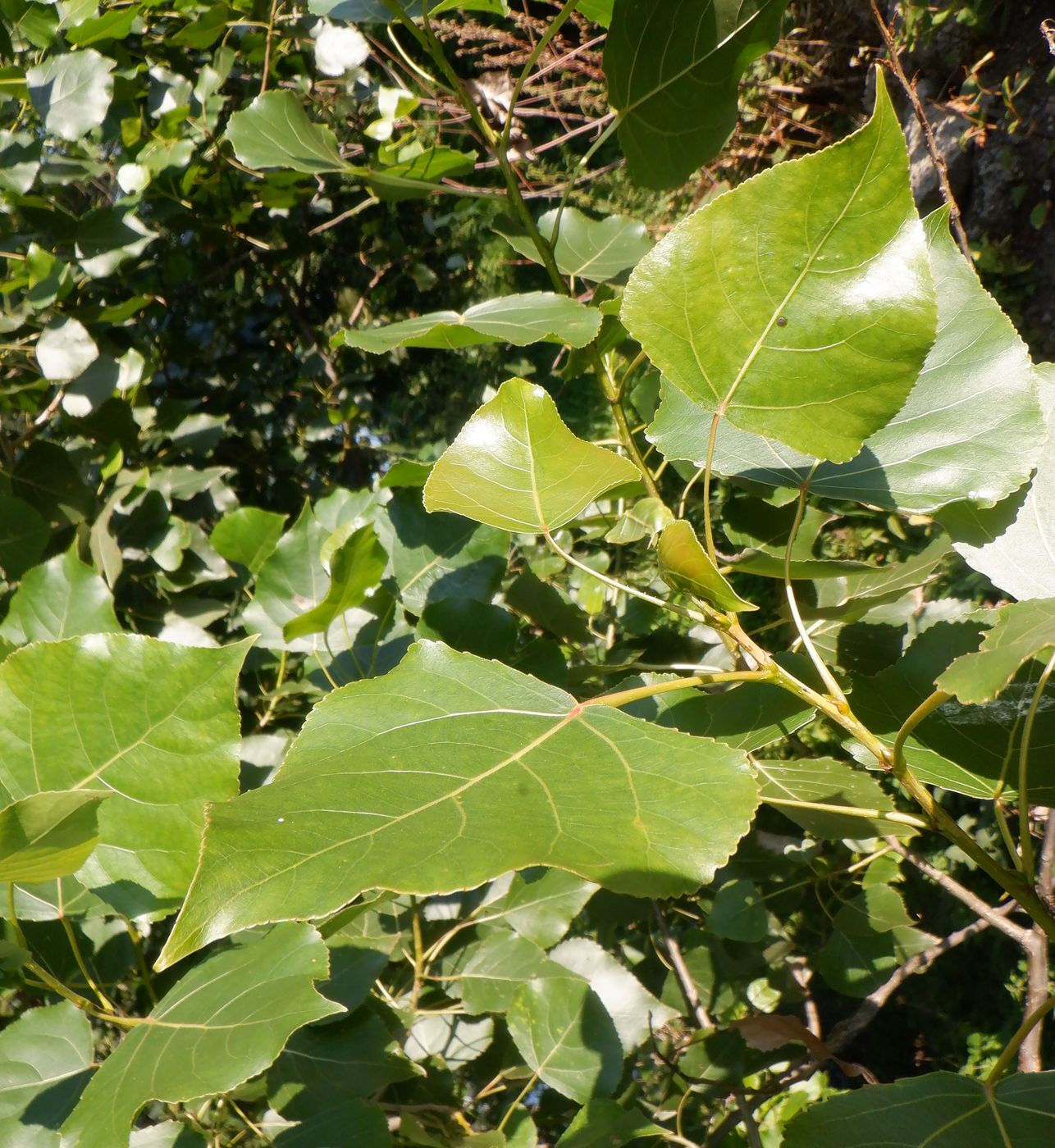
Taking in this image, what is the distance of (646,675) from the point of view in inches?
27.7

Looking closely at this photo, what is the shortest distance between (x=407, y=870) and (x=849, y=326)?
1.03 ft

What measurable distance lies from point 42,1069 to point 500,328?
25.1 inches

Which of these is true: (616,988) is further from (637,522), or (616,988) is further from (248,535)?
(248,535)

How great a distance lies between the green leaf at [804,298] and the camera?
15.9 inches

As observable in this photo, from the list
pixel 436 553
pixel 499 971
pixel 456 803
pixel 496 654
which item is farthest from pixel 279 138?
pixel 499 971

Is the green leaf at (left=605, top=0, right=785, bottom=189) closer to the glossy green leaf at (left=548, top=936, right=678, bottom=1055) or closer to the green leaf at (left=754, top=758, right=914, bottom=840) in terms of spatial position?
the green leaf at (left=754, top=758, right=914, bottom=840)

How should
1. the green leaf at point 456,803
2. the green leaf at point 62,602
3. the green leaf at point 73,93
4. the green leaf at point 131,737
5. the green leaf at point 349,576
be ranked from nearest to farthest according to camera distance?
1. the green leaf at point 456,803
2. the green leaf at point 131,737
3. the green leaf at point 349,576
4. the green leaf at point 62,602
5. the green leaf at point 73,93

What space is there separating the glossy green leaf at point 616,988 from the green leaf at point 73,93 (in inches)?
50.3

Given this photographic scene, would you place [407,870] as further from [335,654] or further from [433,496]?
[335,654]

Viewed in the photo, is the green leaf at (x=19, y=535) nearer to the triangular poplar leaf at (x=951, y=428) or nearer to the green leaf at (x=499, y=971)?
the green leaf at (x=499, y=971)

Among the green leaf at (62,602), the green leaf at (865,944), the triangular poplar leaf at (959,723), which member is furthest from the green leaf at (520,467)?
the green leaf at (865,944)

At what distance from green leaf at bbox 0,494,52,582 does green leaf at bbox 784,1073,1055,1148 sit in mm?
1049

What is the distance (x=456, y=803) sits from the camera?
0.38 meters

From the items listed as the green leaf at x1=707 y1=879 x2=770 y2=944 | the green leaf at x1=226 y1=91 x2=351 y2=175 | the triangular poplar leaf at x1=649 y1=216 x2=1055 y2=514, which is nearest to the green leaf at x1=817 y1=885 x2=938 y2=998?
the green leaf at x1=707 y1=879 x2=770 y2=944
